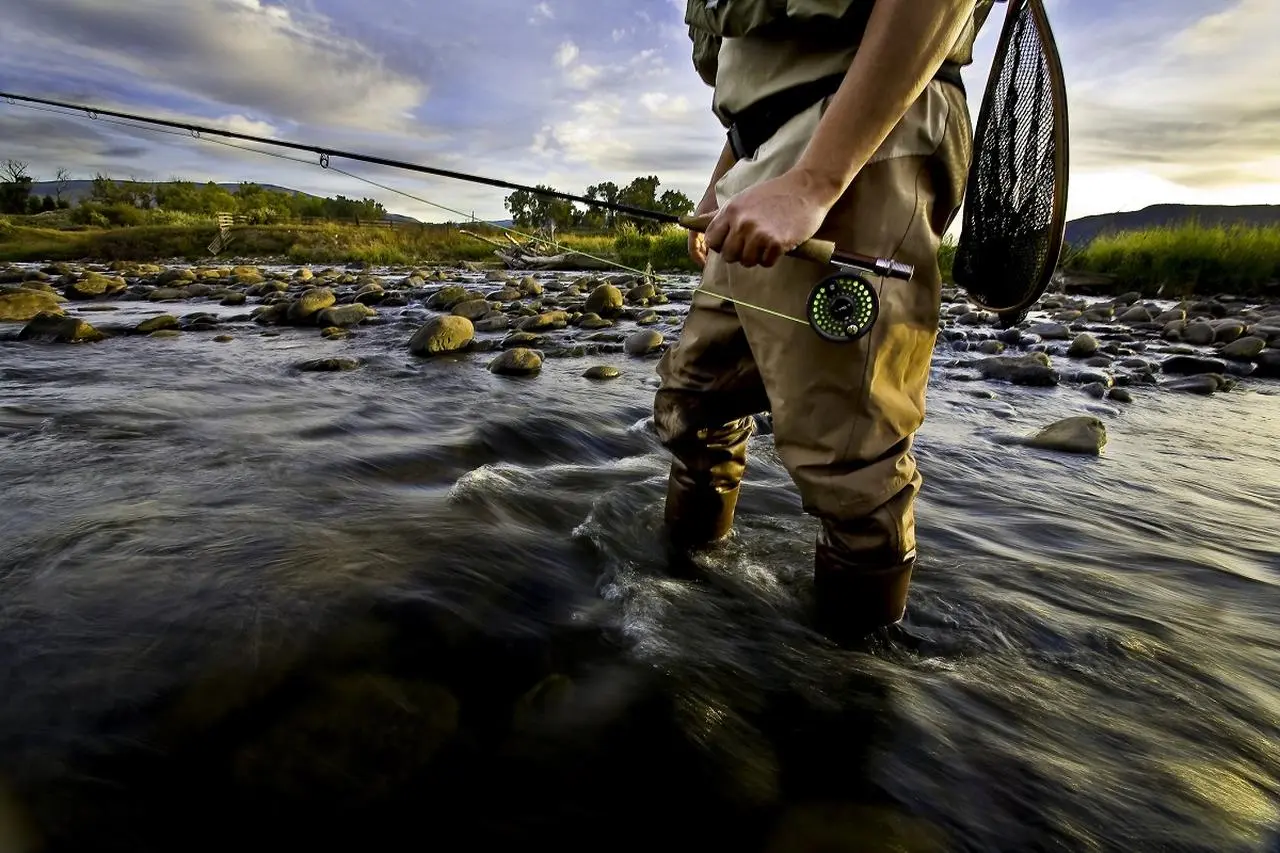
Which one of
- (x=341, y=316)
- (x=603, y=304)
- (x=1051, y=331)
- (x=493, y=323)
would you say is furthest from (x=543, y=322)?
(x=1051, y=331)

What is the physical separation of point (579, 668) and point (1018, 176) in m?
2.27

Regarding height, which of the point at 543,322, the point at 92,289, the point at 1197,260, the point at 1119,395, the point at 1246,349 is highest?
the point at 1197,260

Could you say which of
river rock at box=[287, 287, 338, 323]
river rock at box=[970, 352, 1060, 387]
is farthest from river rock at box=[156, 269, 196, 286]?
river rock at box=[970, 352, 1060, 387]

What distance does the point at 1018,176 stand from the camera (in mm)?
2375

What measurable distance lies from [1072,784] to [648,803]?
116 centimetres

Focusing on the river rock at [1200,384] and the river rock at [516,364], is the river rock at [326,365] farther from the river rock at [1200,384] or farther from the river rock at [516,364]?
the river rock at [1200,384]

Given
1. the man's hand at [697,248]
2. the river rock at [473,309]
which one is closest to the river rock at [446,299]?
the river rock at [473,309]

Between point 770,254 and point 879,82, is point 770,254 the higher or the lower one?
the lower one

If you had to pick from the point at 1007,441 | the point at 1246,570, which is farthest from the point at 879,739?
the point at 1007,441

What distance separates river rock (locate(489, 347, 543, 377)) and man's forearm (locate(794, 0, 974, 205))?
231 inches

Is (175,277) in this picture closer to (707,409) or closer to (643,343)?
(643,343)

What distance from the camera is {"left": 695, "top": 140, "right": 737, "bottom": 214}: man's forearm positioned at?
256 cm

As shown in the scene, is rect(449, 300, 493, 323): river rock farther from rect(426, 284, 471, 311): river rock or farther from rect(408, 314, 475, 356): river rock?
rect(408, 314, 475, 356): river rock

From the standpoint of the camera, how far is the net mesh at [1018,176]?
2084mm
